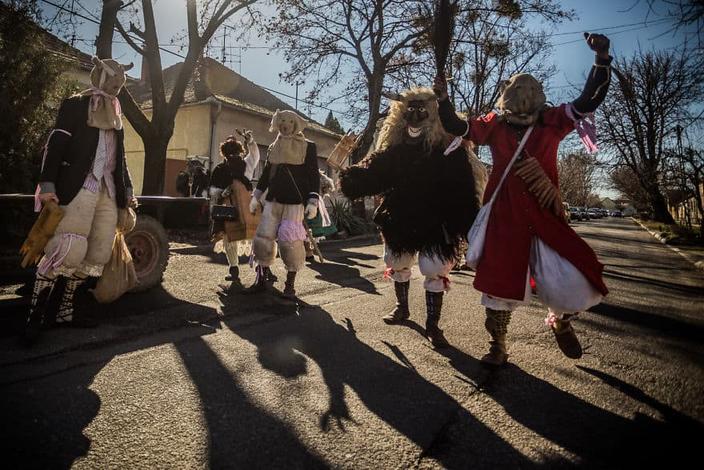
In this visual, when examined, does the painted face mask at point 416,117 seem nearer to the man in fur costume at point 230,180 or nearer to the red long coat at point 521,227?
the red long coat at point 521,227

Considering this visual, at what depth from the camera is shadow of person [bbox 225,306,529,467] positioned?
1.95 metres

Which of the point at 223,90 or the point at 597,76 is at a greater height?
the point at 223,90

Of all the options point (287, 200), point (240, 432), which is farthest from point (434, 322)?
point (287, 200)

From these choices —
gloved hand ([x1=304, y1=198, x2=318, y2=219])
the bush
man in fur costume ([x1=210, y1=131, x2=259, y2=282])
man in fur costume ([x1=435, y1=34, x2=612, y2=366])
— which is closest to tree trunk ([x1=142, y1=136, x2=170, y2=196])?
the bush

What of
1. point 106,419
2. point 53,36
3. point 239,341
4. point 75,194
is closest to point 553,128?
point 239,341

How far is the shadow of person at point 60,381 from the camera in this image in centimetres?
167

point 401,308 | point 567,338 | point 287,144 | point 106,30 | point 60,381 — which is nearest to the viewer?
point 60,381

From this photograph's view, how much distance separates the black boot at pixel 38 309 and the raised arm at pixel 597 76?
3.67 meters

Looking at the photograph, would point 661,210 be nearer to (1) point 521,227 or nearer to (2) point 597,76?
(2) point 597,76

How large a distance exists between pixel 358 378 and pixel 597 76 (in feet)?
7.53

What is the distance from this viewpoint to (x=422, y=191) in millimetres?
3352

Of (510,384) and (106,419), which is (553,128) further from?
(106,419)

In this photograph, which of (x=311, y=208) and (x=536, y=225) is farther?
(x=311, y=208)

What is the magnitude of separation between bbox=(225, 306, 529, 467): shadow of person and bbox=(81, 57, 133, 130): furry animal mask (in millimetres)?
1759
